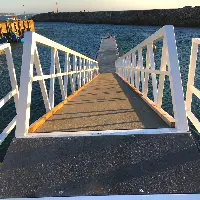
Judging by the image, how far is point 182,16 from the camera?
7900 cm

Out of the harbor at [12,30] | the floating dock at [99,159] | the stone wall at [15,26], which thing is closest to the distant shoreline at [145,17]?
the stone wall at [15,26]

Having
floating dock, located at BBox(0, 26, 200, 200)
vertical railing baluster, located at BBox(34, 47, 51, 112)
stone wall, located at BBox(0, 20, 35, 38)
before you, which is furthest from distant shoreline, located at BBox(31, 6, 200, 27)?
floating dock, located at BBox(0, 26, 200, 200)

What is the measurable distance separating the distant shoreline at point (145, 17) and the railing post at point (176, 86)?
75671mm

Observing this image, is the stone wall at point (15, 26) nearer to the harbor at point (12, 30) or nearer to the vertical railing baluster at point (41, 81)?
the harbor at point (12, 30)

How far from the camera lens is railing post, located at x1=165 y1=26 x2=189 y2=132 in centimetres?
273

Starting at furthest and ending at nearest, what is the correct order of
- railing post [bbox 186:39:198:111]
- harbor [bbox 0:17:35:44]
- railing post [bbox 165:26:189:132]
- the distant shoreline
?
the distant shoreline → harbor [bbox 0:17:35:44] → railing post [bbox 186:39:198:111] → railing post [bbox 165:26:189:132]

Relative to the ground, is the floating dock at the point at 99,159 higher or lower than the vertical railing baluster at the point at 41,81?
lower

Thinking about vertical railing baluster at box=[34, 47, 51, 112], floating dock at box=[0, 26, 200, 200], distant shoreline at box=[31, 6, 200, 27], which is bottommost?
floating dock at box=[0, 26, 200, 200]

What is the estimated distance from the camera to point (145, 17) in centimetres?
8775

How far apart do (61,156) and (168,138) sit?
1.04 meters

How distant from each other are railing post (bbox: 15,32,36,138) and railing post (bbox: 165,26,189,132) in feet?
5.18

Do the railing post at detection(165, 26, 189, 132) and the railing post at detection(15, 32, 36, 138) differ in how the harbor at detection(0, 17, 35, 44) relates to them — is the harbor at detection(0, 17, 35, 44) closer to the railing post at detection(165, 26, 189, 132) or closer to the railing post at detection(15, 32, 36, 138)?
the railing post at detection(15, 32, 36, 138)

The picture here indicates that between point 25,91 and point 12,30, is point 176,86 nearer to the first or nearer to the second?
point 25,91

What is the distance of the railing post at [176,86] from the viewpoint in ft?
8.96
